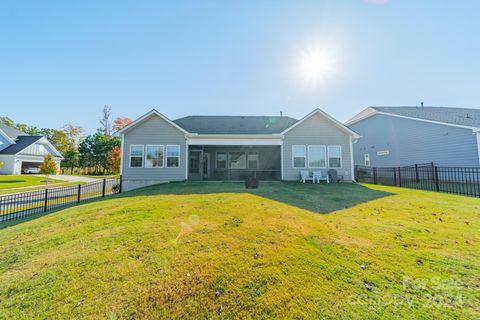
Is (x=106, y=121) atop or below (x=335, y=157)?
atop

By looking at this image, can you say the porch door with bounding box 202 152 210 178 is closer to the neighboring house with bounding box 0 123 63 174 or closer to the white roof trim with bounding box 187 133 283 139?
the white roof trim with bounding box 187 133 283 139

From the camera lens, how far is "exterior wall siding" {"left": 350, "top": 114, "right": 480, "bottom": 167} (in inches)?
498

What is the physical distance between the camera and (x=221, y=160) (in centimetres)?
1697

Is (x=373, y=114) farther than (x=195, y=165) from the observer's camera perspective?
Yes

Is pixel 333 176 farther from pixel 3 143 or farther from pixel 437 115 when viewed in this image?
pixel 3 143

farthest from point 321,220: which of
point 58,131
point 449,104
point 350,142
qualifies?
point 58,131

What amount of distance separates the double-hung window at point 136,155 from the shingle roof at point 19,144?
2710 centimetres

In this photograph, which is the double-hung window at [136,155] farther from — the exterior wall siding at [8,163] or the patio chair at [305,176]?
the exterior wall siding at [8,163]

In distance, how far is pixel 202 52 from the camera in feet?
42.0

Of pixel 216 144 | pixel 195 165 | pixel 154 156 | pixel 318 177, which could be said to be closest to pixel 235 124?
pixel 216 144

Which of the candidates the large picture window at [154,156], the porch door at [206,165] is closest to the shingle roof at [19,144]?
the large picture window at [154,156]

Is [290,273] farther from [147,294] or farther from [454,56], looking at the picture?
[454,56]

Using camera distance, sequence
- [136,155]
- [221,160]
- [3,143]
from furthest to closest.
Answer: [3,143]
[221,160]
[136,155]

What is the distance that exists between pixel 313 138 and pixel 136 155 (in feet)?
42.2
